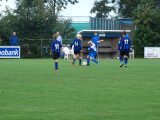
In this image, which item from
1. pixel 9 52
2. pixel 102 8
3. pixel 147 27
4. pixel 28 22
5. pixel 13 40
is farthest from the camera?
pixel 102 8

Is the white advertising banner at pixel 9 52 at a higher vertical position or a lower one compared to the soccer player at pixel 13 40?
lower

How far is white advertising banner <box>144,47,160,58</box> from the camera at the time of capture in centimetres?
5920

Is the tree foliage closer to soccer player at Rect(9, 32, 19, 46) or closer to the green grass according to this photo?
soccer player at Rect(9, 32, 19, 46)

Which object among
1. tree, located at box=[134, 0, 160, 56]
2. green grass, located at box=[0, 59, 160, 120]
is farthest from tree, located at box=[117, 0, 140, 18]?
green grass, located at box=[0, 59, 160, 120]

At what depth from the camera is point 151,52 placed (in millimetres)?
60156

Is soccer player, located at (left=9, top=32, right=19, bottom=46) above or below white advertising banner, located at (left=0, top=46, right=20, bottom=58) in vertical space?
above

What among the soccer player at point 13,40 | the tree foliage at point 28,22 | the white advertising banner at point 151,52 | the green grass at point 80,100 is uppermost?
the tree foliage at point 28,22

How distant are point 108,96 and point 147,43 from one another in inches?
1890

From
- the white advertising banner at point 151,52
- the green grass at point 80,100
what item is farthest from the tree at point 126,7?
the green grass at point 80,100

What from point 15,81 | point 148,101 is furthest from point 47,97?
point 15,81

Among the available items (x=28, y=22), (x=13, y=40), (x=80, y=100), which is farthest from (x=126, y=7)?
(x=80, y=100)

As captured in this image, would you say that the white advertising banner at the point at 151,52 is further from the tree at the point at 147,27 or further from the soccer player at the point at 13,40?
the soccer player at the point at 13,40

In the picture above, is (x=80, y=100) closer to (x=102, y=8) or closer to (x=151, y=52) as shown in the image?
(x=151, y=52)

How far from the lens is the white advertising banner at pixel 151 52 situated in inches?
2331
